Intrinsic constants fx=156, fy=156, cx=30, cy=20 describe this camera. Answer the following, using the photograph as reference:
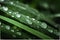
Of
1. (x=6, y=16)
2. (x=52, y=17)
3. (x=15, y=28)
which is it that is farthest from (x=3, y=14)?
(x=52, y=17)

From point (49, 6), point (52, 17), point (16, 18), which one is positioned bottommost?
point (16, 18)

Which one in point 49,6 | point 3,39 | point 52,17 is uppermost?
point 49,6

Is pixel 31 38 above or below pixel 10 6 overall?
below

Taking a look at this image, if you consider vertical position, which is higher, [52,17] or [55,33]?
[52,17]

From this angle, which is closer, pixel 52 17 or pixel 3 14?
pixel 3 14

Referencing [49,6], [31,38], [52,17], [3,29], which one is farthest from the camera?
[49,6]

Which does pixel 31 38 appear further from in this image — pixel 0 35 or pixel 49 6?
pixel 49 6

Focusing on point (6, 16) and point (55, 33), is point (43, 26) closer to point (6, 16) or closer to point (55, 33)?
point (55, 33)

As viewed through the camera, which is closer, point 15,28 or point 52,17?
point 15,28

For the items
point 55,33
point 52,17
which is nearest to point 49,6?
point 52,17

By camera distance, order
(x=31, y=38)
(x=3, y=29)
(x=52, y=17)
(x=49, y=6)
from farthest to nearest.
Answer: (x=49, y=6)
(x=52, y=17)
(x=31, y=38)
(x=3, y=29)
